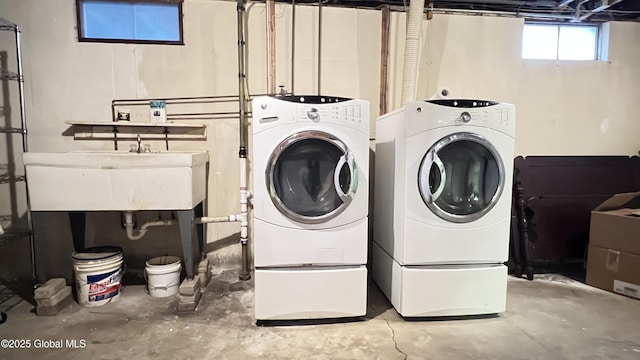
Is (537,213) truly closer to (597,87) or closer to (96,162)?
(597,87)

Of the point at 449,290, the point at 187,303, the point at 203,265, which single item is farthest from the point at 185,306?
the point at 449,290

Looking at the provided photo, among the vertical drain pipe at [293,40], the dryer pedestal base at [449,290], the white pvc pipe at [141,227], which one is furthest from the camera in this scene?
the vertical drain pipe at [293,40]

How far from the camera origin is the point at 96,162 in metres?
2.14

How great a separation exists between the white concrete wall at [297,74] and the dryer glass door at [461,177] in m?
0.98

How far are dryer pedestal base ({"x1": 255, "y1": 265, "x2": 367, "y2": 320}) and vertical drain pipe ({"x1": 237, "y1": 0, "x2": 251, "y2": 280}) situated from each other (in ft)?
2.47

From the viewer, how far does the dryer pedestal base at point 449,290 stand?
6.68 ft

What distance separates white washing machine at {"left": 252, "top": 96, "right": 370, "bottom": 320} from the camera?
75.6 inches

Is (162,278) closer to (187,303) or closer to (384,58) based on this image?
(187,303)

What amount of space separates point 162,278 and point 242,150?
102 centimetres

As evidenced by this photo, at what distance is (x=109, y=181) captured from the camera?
7.11ft

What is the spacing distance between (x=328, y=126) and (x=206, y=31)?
140 centimetres

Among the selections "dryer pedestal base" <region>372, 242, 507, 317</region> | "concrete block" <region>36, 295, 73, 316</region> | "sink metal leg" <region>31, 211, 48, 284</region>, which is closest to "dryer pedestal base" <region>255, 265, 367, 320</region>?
"dryer pedestal base" <region>372, 242, 507, 317</region>

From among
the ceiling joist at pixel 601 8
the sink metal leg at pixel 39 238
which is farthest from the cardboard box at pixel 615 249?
the sink metal leg at pixel 39 238

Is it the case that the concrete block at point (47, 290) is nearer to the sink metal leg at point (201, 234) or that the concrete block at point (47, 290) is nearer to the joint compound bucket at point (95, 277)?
the joint compound bucket at point (95, 277)
